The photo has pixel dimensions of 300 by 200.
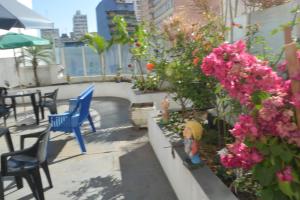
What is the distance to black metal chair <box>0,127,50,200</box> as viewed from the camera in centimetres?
341

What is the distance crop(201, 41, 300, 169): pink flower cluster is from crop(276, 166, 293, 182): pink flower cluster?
13 centimetres

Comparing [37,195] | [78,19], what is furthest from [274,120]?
[78,19]

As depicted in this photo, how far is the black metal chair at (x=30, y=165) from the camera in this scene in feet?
11.2

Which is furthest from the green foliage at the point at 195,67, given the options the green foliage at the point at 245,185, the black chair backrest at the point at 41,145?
the black chair backrest at the point at 41,145

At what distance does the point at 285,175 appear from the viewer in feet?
5.15

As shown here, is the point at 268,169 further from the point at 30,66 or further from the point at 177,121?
the point at 30,66

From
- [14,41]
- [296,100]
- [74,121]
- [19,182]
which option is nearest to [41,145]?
[19,182]

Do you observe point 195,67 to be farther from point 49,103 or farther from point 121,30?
point 121,30

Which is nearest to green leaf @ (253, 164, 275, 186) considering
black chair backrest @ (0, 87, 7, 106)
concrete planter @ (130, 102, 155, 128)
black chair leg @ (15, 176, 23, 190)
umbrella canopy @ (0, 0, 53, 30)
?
black chair leg @ (15, 176, 23, 190)

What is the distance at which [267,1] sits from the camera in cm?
435

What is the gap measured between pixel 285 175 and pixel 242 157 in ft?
→ 1.21

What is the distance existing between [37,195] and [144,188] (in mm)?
1303

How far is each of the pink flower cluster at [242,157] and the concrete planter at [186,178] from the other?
1.28 feet

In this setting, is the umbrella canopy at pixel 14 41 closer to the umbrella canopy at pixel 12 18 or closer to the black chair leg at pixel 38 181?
the umbrella canopy at pixel 12 18
